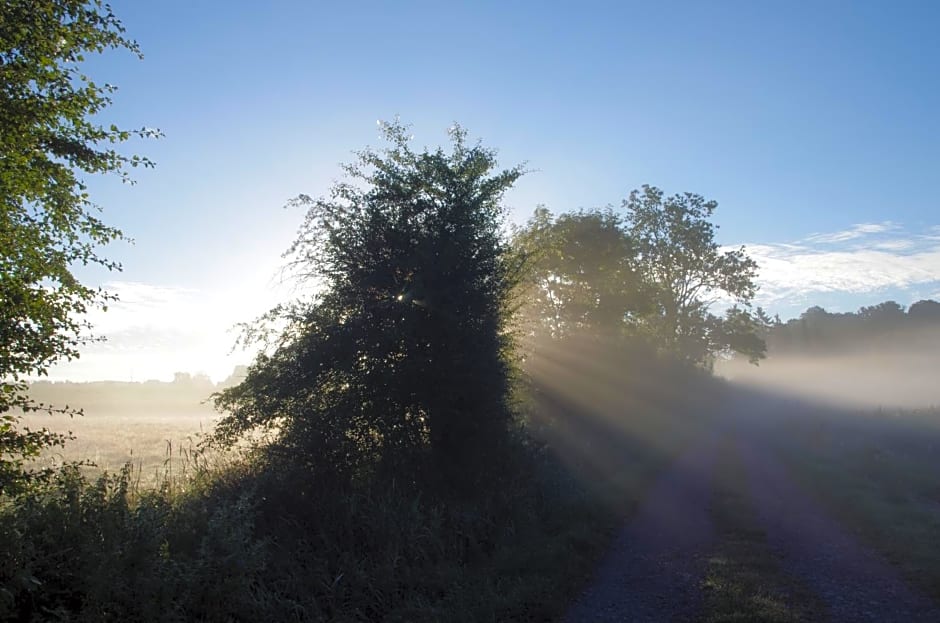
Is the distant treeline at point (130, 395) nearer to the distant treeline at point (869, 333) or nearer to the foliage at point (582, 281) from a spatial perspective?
the foliage at point (582, 281)

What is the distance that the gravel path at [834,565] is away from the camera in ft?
22.9

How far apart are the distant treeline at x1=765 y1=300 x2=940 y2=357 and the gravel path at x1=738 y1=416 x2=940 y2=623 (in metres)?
88.9

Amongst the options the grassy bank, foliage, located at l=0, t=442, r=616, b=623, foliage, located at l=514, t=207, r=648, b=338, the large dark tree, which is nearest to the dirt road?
the grassy bank

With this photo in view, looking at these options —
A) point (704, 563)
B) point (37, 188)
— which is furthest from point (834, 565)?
point (37, 188)

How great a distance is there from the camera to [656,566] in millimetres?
8812

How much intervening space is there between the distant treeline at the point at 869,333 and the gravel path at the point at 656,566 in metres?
90.5

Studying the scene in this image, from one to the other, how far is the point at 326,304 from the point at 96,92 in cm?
525

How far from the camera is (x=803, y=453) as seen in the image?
22.5m

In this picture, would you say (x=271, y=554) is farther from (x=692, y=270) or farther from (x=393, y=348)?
(x=692, y=270)

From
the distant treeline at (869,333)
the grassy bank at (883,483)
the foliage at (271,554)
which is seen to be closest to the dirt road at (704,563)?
the grassy bank at (883,483)

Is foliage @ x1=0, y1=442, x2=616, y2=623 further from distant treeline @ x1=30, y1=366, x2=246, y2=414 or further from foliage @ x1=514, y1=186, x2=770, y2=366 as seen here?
distant treeline @ x1=30, y1=366, x2=246, y2=414

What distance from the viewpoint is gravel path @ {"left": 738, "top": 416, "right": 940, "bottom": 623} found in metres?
6.99

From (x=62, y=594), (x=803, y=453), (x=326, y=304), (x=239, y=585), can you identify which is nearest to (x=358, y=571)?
(x=239, y=585)

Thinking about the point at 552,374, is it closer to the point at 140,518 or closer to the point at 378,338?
the point at 378,338
